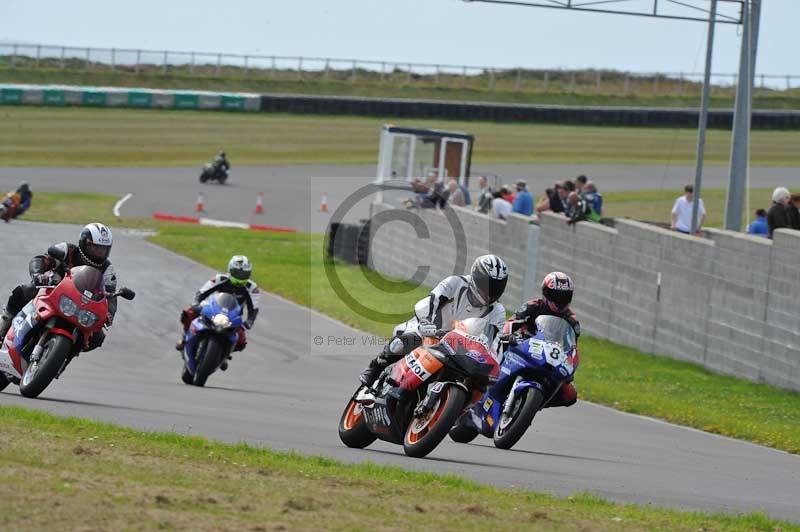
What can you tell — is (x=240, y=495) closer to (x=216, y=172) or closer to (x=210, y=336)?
(x=210, y=336)

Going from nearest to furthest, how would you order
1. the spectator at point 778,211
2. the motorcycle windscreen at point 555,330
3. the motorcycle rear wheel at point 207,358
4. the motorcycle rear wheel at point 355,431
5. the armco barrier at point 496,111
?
the motorcycle rear wheel at point 355,431 → the motorcycle windscreen at point 555,330 → the motorcycle rear wheel at point 207,358 → the spectator at point 778,211 → the armco barrier at point 496,111

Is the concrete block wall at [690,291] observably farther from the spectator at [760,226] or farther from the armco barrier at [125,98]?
the armco barrier at [125,98]

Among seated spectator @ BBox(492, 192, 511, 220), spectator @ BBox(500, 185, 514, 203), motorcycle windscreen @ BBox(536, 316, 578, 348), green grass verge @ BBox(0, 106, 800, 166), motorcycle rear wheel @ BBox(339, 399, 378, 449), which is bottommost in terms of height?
motorcycle rear wheel @ BBox(339, 399, 378, 449)

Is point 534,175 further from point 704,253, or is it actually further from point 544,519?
point 544,519

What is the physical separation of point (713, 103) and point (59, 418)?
6100 cm

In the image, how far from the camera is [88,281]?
12641mm

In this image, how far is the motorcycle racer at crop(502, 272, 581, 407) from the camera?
1262 centimetres

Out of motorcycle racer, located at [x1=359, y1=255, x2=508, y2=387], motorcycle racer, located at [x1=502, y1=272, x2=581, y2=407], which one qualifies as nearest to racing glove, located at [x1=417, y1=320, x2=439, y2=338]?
motorcycle racer, located at [x1=359, y1=255, x2=508, y2=387]

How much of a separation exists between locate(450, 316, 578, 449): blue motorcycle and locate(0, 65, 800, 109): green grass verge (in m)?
58.3

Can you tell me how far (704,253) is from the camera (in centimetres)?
2134

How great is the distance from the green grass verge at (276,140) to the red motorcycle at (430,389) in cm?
4985

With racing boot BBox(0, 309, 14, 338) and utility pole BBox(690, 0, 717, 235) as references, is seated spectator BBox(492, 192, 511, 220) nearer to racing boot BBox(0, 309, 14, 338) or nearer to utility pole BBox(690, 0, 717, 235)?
utility pole BBox(690, 0, 717, 235)

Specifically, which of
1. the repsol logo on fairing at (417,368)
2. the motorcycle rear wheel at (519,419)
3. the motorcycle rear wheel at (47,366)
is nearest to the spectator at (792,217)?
the motorcycle rear wheel at (519,419)

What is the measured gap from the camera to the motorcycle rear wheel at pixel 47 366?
487 inches
